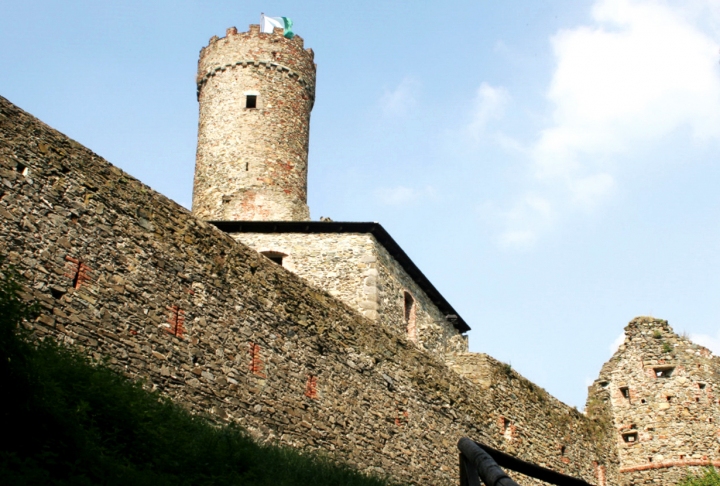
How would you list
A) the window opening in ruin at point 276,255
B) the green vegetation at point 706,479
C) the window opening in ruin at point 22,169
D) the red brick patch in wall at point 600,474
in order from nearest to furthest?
the window opening in ruin at point 22,169 < the green vegetation at point 706,479 < the red brick patch in wall at point 600,474 < the window opening in ruin at point 276,255

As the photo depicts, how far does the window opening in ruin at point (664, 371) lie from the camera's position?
25234 millimetres

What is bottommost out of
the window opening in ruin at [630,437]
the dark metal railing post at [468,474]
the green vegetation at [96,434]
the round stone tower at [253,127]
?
the dark metal railing post at [468,474]

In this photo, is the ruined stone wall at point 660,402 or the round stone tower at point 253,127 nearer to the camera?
the ruined stone wall at point 660,402

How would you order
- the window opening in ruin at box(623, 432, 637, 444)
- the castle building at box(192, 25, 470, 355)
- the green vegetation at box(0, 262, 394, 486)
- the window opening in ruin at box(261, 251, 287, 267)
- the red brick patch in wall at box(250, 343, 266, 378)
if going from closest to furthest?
the green vegetation at box(0, 262, 394, 486) → the red brick patch in wall at box(250, 343, 266, 378) → the window opening in ruin at box(623, 432, 637, 444) → the castle building at box(192, 25, 470, 355) → the window opening in ruin at box(261, 251, 287, 267)

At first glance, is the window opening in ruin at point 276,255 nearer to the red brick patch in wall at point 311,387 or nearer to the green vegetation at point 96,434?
the red brick patch in wall at point 311,387

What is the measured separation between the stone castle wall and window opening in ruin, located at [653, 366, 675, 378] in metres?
6.60

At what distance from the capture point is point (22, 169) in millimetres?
11469

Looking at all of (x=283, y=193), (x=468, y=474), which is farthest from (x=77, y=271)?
(x=283, y=193)

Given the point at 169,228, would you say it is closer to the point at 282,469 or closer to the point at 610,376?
the point at 282,469

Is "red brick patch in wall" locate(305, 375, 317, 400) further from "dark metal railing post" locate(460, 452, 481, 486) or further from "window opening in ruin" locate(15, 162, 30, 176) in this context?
"dark metal railing post" locate(460, 452, 481, 486)

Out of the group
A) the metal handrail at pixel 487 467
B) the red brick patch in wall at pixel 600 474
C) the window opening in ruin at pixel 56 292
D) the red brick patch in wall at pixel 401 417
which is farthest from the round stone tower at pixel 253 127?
the metal handrail at pixel 487 467

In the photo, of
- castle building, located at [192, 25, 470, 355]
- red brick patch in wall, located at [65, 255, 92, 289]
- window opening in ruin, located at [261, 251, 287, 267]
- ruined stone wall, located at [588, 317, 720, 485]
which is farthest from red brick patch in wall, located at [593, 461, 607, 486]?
red brick patch in wall, located at [65, 255, 92, 289]

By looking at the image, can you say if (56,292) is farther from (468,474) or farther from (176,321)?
(468,474)

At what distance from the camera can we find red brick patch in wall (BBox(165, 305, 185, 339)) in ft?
42.1
